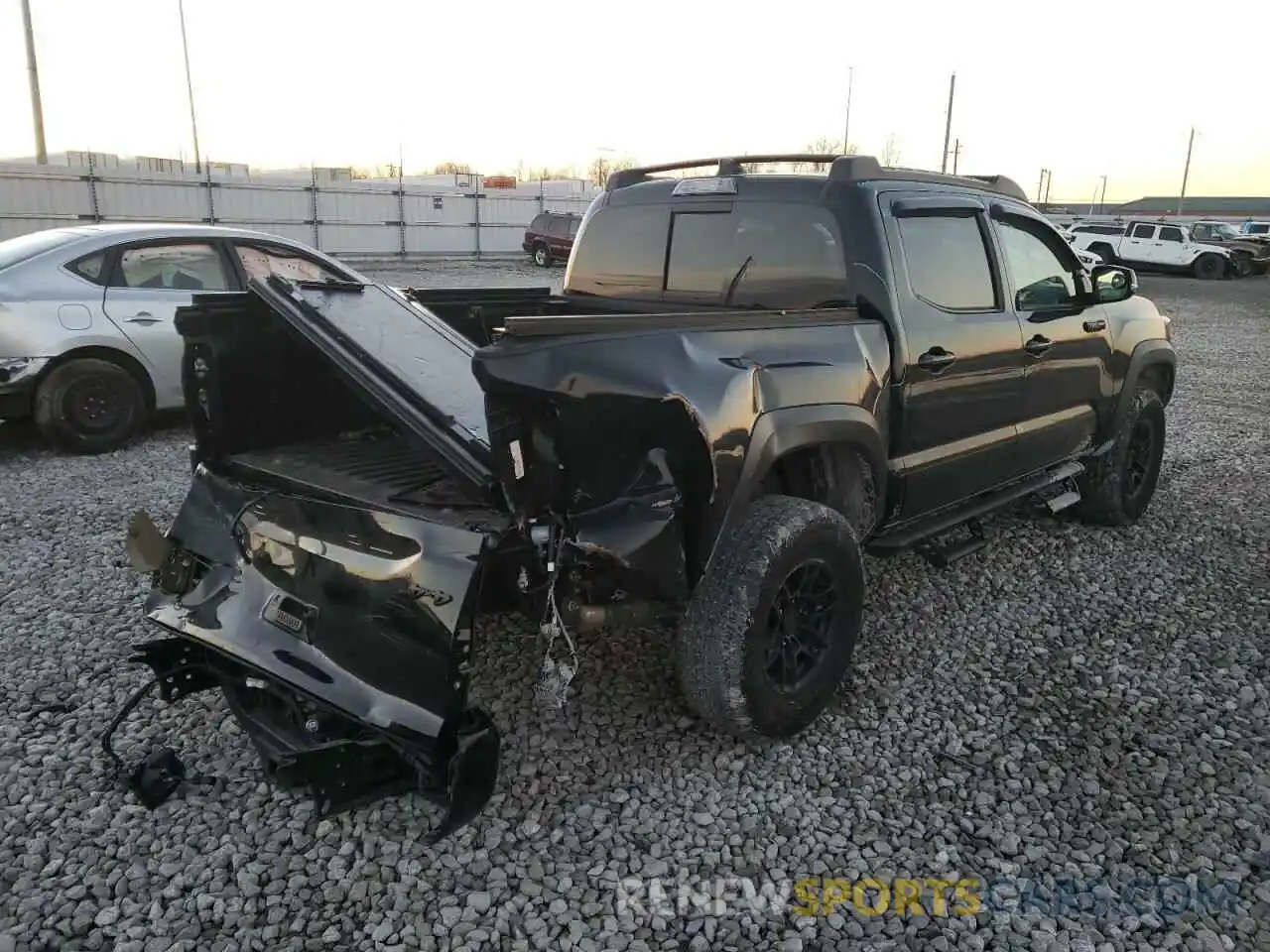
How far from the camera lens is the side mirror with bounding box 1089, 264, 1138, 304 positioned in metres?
4.88

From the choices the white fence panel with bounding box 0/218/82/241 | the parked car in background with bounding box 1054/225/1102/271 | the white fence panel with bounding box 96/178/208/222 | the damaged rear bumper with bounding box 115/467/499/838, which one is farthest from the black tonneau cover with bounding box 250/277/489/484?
the white fence panel with bounding box 96/178/208/222

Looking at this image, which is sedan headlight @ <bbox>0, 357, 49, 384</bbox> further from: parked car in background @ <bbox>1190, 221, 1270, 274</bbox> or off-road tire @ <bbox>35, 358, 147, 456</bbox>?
parked car in background @ <bbox>1190, 221, 1270, 274</bbox>

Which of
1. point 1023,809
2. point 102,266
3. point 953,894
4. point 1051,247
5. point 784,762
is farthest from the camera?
point 102,266

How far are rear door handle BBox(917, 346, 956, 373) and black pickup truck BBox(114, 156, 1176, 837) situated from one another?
0.01 meters

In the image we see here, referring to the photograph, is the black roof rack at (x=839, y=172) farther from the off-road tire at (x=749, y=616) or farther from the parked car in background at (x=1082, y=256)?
the off-road tire at (x=749, y=616)

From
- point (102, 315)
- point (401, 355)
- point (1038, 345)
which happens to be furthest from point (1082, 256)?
point (401, 355)

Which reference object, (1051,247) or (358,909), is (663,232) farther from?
(358,909)

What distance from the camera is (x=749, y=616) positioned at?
2898 mm

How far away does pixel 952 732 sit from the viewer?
10.9 feet

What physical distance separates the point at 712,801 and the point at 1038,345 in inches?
110

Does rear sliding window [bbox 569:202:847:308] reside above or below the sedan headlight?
above

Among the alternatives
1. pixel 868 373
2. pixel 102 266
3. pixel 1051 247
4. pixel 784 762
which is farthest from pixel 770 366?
pixel 102 266

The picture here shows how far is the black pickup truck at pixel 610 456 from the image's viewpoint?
2572 mm

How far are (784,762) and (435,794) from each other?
126 centimetres
